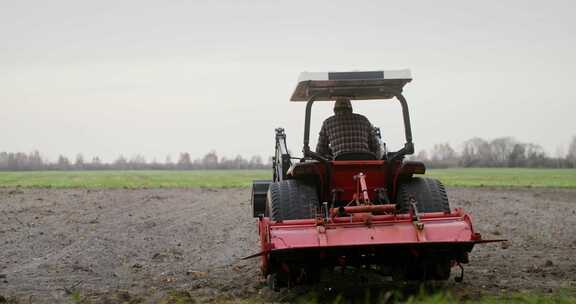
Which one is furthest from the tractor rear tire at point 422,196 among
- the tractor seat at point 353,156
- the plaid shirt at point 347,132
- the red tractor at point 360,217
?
the plaid shirt at point 347,132

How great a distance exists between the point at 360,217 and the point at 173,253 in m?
5.77

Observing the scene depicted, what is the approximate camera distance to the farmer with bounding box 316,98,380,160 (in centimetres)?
808

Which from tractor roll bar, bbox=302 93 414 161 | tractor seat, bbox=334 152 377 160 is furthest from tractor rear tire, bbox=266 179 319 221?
tractor seat, bbox=334 152 377 160

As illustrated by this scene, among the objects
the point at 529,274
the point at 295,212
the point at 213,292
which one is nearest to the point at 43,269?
the point at 213,292

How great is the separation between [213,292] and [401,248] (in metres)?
2.35

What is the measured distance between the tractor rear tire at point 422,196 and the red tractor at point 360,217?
10 millimetres

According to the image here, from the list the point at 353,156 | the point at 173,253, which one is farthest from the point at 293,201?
the point at 173,253

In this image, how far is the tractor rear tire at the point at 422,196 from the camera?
766cm

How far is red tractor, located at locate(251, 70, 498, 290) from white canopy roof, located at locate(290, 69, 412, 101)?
11 mm

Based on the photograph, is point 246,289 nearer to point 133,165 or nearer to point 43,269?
point 43,269

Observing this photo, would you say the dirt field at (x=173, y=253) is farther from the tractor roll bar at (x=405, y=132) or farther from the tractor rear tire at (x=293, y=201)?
the tractor roll bar at (x=405, y=132)

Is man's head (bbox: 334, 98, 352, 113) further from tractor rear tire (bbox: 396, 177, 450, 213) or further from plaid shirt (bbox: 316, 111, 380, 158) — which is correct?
tractor rear tire (bbox: 396, 177, 450, 213)

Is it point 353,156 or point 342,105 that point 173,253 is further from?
point 353,156

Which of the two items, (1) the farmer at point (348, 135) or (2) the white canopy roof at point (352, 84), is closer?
(2) the white canopy roof at point (352, 84)
